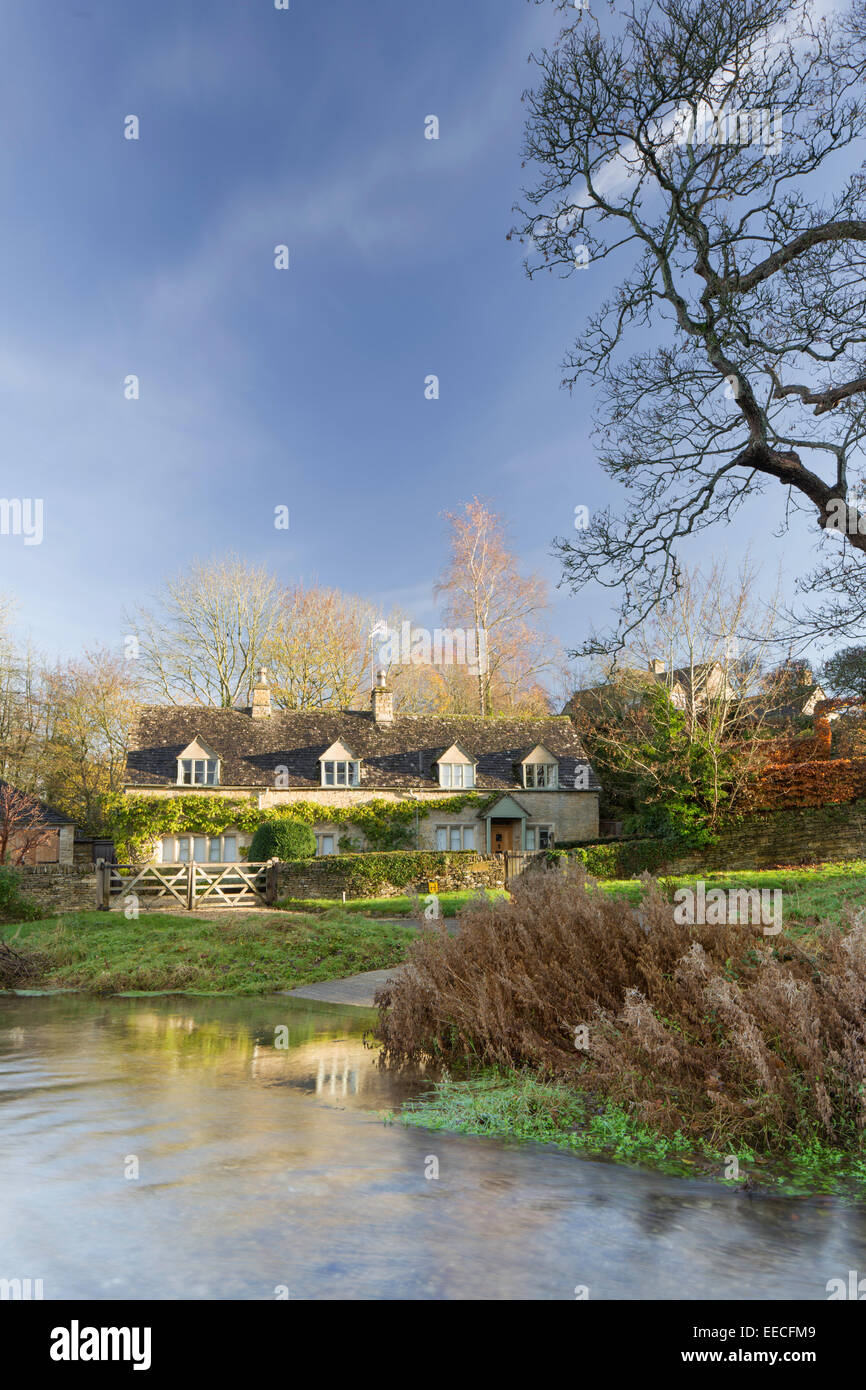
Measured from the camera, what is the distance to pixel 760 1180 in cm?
490

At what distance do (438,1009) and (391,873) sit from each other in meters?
22.3

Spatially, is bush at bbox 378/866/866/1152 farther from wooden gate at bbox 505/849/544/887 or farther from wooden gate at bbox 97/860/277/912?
wooden gate at bbox 505/849/544/887

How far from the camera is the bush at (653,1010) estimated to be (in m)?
5.38

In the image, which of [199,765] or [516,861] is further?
[199,765]

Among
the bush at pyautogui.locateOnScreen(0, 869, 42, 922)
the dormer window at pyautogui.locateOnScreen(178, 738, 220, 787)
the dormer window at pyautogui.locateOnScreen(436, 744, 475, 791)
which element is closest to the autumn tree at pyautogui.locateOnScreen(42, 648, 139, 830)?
the dormer window at pyautogui.locateOnScreen(178, 738, 220, 787)

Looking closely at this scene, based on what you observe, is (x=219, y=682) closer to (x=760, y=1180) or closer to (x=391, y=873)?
(x=391, y=873)

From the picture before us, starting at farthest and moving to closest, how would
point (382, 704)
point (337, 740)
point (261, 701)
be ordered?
point (382, 704)
point (261, 701)
point (337, 740)

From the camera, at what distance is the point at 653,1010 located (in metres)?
6.57

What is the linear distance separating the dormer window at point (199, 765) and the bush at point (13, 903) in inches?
534

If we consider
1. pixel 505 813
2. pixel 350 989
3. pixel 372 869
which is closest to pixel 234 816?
pixel 372 869

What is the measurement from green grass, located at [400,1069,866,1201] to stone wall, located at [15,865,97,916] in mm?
19963

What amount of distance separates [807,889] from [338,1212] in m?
14.0

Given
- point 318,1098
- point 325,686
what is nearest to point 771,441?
point 318,1098

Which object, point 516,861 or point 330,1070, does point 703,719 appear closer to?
point 516,861
